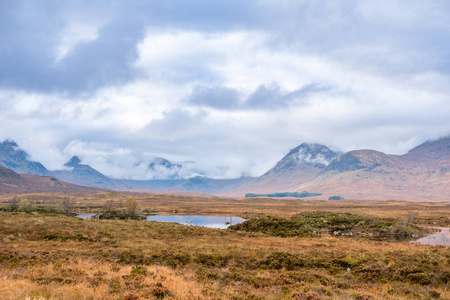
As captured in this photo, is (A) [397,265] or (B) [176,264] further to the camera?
(B) [176,264]

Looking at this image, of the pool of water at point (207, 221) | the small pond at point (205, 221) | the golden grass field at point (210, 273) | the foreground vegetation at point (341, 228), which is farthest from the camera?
the small pond at point (205, 221)

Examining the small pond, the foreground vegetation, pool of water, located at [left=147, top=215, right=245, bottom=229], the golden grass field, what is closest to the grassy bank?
the golden grass field

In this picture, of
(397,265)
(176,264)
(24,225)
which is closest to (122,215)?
(24,225)

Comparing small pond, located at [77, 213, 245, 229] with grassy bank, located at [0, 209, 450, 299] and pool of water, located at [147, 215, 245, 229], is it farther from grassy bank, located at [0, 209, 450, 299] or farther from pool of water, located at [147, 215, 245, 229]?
grassy bank, located at [0, 209, 450, 299]

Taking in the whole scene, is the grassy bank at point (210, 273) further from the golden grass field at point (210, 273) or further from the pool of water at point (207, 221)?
the pool of water at point (207, 221)

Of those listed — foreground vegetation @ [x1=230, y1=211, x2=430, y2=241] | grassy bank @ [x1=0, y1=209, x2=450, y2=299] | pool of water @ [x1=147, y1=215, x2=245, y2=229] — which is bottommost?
pool of water @ [x1=147, y1=215, x2=245, y2=229]

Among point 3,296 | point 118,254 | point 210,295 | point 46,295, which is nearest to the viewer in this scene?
point 3,296

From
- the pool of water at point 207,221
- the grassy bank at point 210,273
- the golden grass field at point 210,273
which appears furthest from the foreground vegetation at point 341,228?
the grassy bank at point 210,273

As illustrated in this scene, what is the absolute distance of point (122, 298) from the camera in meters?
14.0

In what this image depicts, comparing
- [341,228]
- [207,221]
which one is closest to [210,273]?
[341,228]

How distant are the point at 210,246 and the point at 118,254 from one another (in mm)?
9476

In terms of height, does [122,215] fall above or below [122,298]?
below

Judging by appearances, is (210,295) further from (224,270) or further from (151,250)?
(151,250)

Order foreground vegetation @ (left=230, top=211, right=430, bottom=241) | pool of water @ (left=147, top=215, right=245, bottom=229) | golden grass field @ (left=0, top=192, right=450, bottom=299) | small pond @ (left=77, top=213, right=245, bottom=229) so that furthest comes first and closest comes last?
small pond @ (left=77, top=213, right=245, bottom=229), pool of water @ (left=147, top=215, right=245, bottom=229), foreground vegetation @ (left=230, top=211, right=430, bottom=241), golden grass field @ (left=0, top=192, right=450, bottom=299)
